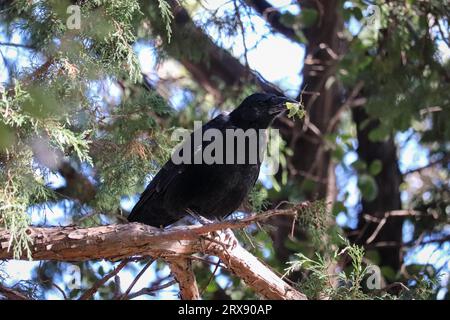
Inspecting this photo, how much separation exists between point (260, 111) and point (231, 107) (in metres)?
1.76

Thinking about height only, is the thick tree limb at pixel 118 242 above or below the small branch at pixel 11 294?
above

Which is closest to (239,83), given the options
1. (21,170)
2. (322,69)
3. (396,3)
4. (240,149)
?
(322,69)

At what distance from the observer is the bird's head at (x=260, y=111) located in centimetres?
571

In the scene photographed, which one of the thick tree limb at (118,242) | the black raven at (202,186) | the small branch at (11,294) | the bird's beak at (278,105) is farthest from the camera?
the bird's beak at (278,105)

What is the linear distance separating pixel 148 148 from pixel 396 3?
283 centimetres

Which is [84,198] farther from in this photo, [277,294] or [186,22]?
[277,294]

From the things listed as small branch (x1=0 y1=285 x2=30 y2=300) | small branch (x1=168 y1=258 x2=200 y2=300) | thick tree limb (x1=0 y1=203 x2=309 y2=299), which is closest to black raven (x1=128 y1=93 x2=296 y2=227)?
small branch (x1=168 y1=258 x2=200 y2=300)

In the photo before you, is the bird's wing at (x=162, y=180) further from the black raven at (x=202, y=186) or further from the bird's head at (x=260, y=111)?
the bird's head at (x=260, y=111)

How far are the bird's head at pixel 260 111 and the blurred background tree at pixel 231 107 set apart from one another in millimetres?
615

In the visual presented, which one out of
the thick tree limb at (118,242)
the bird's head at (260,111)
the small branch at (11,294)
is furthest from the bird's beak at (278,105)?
the small branch at (11,294)

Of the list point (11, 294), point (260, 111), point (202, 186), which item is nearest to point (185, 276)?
point (202, 186)

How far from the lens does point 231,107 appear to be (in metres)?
7.46

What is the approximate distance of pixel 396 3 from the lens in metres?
6.87

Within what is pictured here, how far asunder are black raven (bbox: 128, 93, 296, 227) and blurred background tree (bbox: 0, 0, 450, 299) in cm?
19
